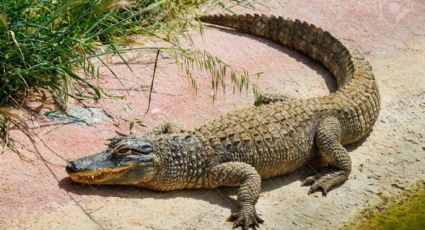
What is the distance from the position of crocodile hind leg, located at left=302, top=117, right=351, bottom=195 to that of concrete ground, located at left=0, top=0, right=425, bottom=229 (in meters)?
0.09

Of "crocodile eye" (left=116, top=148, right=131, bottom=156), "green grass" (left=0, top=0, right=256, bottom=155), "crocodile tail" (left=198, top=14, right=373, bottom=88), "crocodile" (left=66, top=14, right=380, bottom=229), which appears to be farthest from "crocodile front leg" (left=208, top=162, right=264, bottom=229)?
"crocodile tail" (left=198, top=14, right=373, bottom=88)

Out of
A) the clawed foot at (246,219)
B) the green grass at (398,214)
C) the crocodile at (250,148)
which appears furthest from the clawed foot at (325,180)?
the clawed foot at (246,219)

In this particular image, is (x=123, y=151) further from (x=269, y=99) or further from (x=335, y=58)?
(x=335, y=58)

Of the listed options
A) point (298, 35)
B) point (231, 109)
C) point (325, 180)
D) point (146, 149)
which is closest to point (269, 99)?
point (231, 109)

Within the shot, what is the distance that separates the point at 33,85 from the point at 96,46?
70cm

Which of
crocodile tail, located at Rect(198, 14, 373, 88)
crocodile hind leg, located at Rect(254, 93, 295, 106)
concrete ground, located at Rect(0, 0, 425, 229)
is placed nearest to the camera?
concrete ground, located at Rect(0, 0, 425, 229)

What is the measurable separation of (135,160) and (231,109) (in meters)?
1.47

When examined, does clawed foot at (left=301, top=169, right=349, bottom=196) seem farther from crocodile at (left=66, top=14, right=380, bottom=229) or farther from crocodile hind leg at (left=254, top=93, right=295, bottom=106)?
crocodile hind leg at (left=254, top=93, right=295, bottom=106)

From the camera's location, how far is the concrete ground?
5336mm

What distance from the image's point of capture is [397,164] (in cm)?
631

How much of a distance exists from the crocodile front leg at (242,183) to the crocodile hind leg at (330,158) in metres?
0.53

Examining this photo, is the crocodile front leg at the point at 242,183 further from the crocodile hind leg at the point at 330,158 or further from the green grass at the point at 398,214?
the green grass at the point at 398,214

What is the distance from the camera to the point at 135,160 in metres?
5.59

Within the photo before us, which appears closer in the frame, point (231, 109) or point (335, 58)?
point (231, 109)
